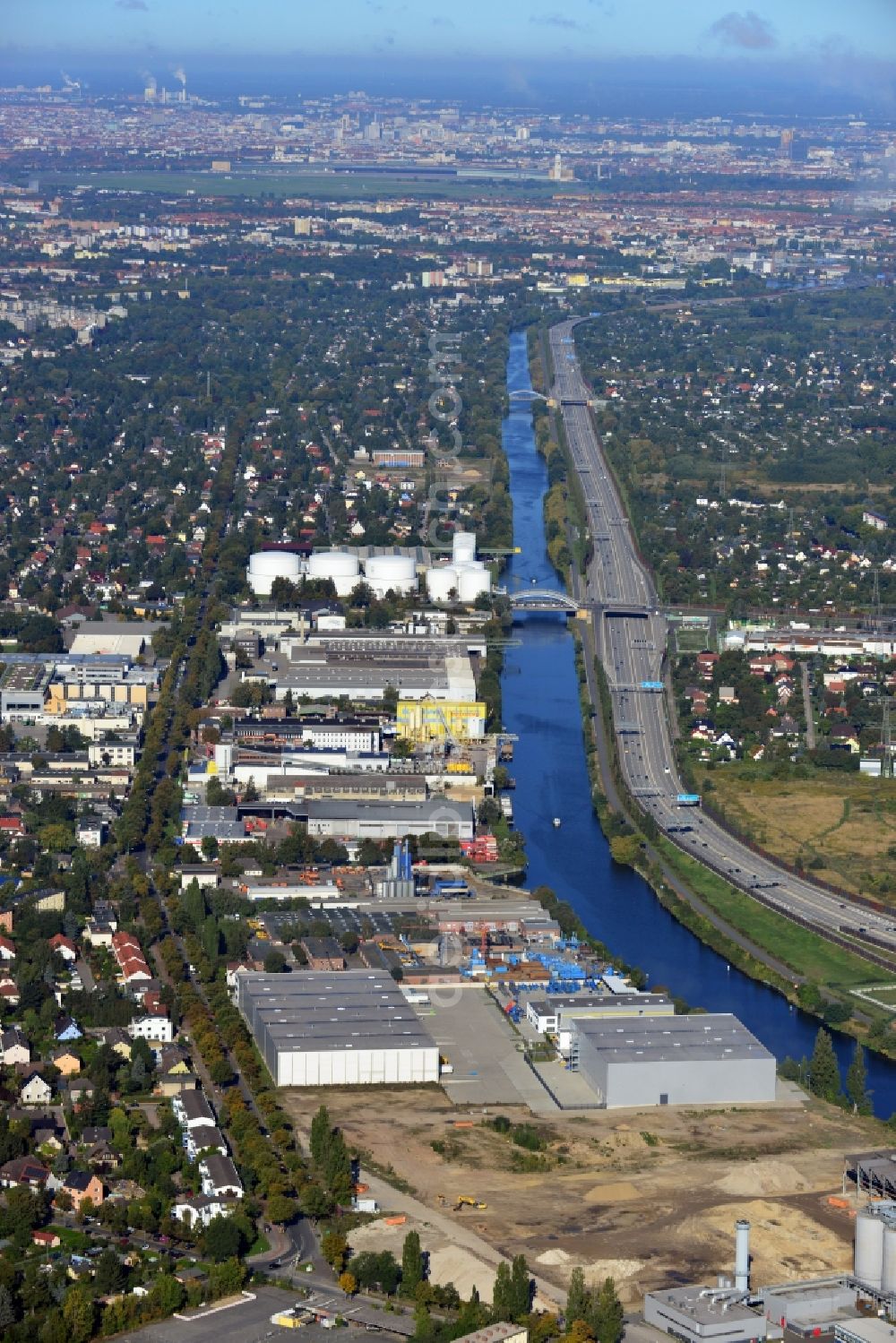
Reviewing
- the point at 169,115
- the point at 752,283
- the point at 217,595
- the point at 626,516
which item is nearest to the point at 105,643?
the point at 217,595

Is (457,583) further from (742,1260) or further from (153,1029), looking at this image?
(742,1260)

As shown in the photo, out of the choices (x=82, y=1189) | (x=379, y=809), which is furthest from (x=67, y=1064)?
(x=379, y=809)

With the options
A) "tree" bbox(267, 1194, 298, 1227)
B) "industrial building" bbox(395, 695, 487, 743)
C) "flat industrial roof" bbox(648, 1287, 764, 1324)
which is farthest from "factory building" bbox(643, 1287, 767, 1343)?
"industrial building" bbox(395, 695, 487, 743)

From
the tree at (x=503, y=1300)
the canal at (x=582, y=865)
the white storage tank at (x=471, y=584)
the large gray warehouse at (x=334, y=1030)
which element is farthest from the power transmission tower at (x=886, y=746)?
the tree at (x=503, y=1300)

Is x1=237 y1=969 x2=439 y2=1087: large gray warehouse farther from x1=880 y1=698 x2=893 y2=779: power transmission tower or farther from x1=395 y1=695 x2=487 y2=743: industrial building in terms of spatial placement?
x1=880 y1=698 x2=893 y2=779: power transmission tower

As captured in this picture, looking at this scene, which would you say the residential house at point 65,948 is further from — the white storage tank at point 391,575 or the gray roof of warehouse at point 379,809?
the white storage tank at point 391,575
